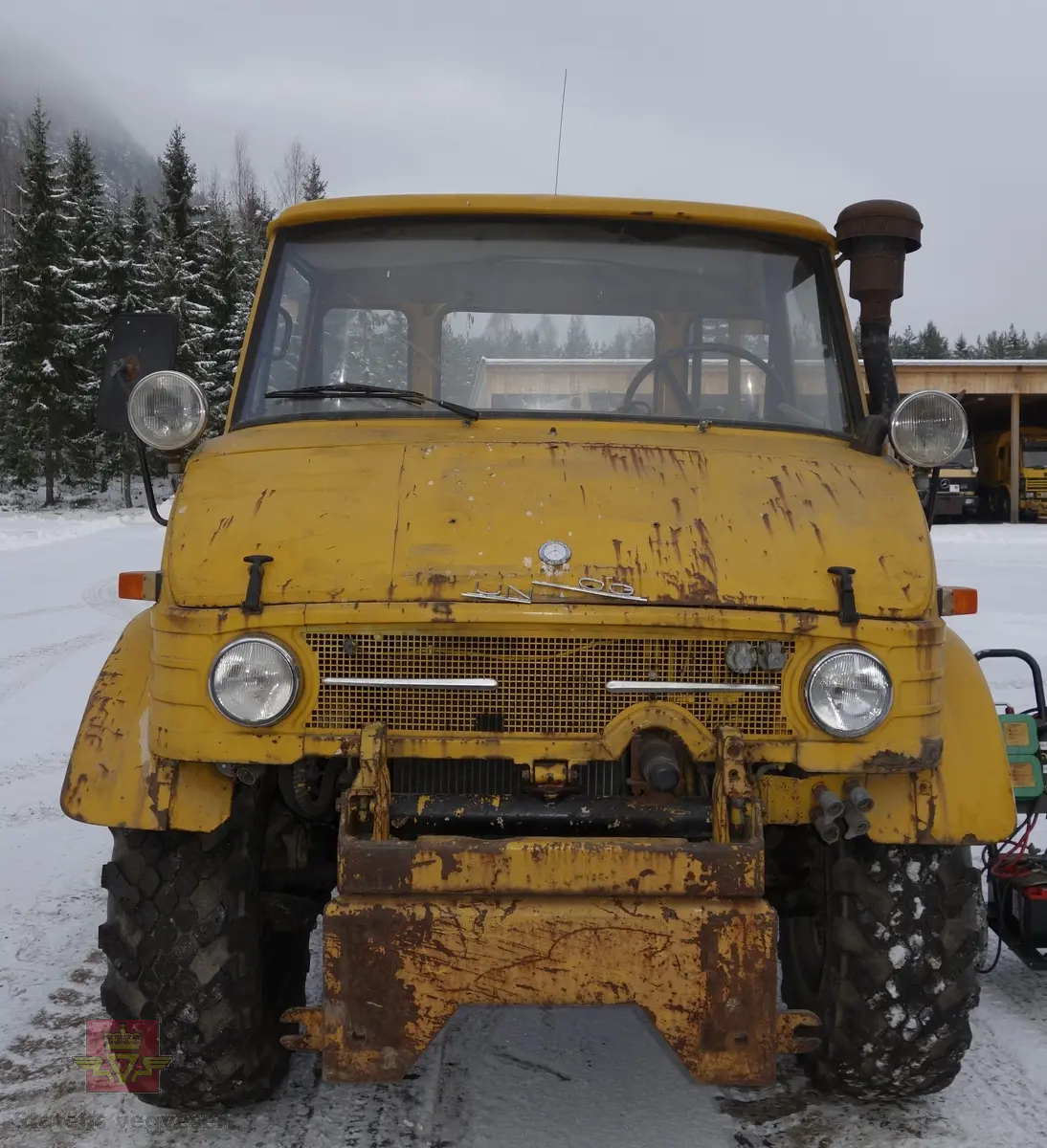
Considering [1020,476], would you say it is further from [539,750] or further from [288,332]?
[539,750]

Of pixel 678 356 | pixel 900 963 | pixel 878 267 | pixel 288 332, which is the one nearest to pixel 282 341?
pixel 288 332

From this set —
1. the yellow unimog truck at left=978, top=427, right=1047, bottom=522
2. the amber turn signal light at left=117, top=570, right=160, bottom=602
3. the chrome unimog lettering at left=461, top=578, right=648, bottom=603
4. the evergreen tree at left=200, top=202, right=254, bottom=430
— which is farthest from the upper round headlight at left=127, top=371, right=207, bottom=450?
the evergreen tree at left=200, top=202, right=254, bottom=430

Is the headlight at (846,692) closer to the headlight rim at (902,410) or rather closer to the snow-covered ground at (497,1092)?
the headlight rim at (902,410)

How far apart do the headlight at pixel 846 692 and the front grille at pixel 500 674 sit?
0.24m

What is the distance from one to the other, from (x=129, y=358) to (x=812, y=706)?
7.83 ft

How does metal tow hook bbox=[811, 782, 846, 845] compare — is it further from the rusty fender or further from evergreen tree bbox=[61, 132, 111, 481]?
evergreen tree bbox=[61, 132, 111, 481]

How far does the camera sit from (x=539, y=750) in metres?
2.59

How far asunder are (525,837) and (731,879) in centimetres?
45

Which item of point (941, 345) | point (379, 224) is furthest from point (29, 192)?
point (941, 345)

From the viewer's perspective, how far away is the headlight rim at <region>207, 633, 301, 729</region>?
2.59 metres

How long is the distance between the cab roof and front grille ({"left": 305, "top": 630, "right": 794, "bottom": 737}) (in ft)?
5.80

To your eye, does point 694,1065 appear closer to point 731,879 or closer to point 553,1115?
point 731,879

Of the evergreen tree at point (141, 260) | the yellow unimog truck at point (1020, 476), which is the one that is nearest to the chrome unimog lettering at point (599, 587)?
the yellow unimog truck at point (1020, 476)

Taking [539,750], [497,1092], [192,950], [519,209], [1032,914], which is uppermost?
[519,209]
